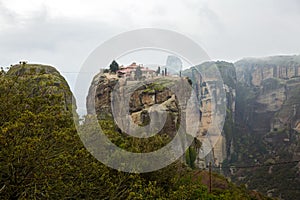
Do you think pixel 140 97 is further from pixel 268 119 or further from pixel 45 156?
pixel 268 119

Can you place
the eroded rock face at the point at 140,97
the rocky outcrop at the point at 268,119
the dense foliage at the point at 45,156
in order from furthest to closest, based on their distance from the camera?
the rocky outcrop at the point at 268,119 → the eroded rock face at the point at 140,97 → the dense foliage at the point at 45,156

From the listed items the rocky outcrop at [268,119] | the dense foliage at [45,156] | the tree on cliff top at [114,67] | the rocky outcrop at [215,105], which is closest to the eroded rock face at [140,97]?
the tree on cliff top at [114,67]

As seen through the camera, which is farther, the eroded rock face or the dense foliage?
the eroded rock face

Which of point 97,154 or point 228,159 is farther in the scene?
point 228,159

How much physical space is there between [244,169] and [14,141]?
7090 centimetres

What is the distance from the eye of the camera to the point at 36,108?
9.32 metres

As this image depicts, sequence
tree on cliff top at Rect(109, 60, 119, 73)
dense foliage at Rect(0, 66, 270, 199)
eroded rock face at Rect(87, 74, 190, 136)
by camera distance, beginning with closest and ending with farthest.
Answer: dense foliage at Rect(0, 66, 270, 199), eroded rock face at Rect(87, 74, 190, 136), tree on cliff top at Rect(109, 60, 119, 73)

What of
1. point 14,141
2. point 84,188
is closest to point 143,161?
point 84,188

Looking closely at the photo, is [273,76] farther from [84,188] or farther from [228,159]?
[84,188]

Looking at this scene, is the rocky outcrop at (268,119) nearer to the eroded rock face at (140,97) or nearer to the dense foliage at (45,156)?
the eroded rock face at (140,97)

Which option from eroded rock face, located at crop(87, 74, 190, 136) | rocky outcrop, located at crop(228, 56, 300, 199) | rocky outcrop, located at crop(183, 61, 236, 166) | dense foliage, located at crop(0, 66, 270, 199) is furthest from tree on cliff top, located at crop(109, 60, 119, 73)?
rocky outcrop, located at crop(228, 56, 300, 199)

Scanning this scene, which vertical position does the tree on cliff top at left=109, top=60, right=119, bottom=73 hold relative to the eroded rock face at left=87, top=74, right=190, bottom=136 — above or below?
above

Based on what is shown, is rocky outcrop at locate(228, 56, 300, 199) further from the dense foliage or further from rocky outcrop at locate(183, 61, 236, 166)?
the dense foliage

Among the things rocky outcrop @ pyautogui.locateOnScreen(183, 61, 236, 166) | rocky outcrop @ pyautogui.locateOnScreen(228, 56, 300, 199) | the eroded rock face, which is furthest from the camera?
rocky outcrop @ pyautogui.locateOnScreen(228, 56, 300, 199)
